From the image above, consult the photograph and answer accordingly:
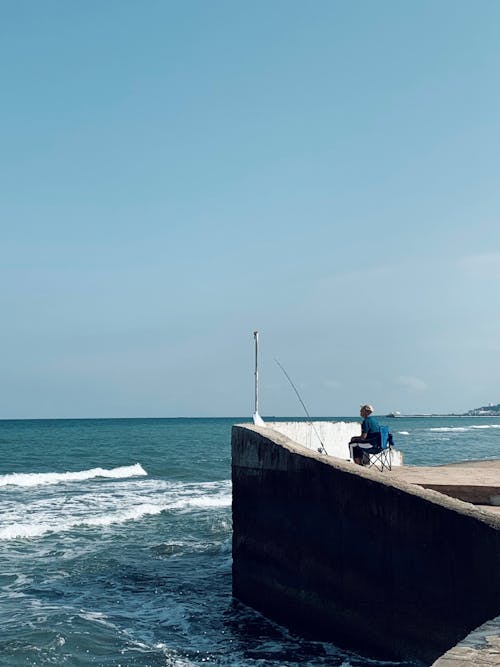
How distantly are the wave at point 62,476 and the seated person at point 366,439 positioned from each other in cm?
2167

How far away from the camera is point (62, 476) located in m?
35.2

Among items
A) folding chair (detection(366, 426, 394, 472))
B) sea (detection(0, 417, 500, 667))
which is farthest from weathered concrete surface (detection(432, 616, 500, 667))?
folding chair (detection(366, 426, 394, 472))

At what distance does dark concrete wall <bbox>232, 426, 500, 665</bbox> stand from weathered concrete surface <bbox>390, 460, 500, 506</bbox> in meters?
1.58

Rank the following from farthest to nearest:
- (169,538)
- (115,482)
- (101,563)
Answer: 1. (115,482)
2. (169,538)
3. (101,563)

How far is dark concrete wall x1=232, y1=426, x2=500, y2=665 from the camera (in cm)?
683

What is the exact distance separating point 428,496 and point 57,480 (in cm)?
2851

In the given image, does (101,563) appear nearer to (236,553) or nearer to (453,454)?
(236,553)

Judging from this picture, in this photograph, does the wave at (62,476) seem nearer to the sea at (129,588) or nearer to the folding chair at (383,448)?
the sea at (129,588)

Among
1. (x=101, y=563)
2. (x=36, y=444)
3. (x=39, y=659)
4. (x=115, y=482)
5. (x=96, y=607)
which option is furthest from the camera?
(x=36, y=444)

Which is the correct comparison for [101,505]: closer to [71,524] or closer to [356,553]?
[71,524]

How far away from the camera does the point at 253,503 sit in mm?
10320

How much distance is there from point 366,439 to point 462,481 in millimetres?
2717

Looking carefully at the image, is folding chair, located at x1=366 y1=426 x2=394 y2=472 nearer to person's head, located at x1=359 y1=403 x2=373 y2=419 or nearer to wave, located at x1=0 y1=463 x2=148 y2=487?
person's head, located at x1=359 y1=403 x2=373 y2=419

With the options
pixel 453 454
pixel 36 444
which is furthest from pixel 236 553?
pixel 36 444
